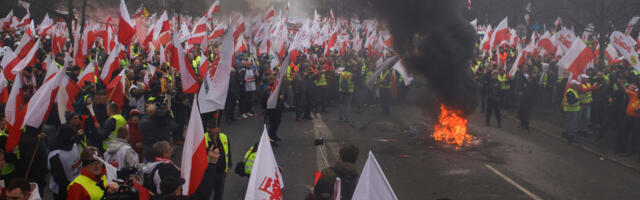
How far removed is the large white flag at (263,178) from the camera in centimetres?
426

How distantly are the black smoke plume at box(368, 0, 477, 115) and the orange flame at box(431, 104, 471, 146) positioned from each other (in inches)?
9.9

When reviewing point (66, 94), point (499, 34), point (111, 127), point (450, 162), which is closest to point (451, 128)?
point (450, 162)

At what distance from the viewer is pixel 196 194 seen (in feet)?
18.5

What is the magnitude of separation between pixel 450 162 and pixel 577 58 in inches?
173

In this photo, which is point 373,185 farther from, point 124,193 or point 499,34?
point 499,34

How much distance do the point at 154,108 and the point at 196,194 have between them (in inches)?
93.5

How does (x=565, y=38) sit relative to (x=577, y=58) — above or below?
above

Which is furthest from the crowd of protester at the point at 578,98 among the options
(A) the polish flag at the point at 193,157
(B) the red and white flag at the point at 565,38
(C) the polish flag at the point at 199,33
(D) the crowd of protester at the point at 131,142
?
(A) the polish flag at the point at 193,157

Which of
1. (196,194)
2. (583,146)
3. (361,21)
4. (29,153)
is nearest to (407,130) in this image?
(583,146)

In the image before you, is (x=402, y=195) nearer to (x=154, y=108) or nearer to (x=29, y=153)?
(x=154, y=108)

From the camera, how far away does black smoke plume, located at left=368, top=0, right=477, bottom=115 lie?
12.0m

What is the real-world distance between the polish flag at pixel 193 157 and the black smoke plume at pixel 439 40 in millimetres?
8088

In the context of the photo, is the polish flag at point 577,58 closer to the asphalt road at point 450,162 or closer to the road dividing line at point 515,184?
the asphalt road at point 450,162

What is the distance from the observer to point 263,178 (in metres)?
4.39
